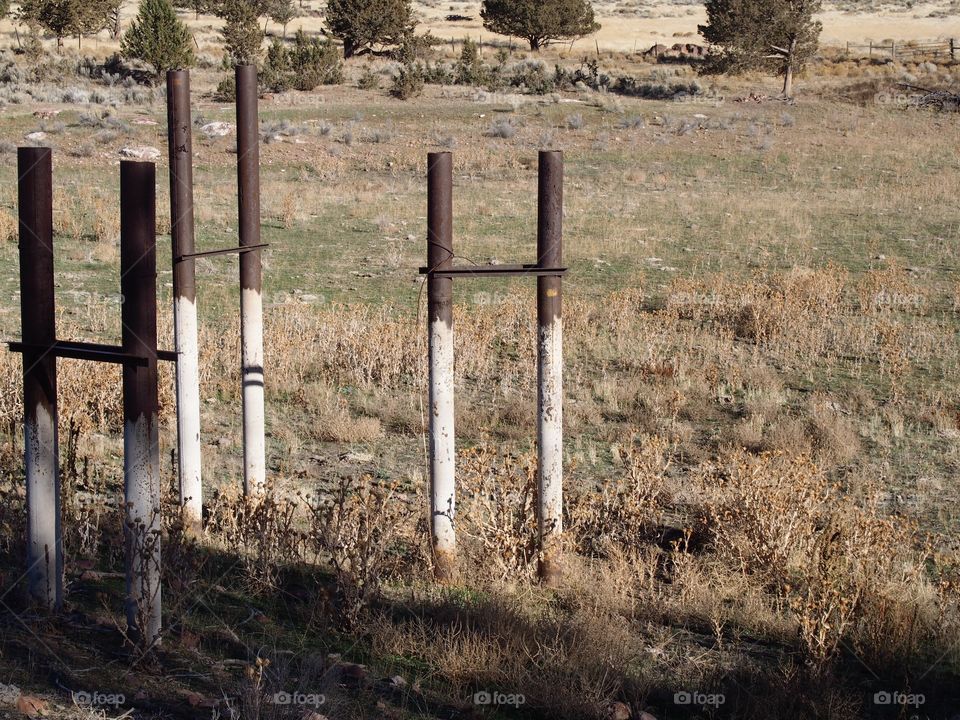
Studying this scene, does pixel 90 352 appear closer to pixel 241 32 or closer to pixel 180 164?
pixel 180 164

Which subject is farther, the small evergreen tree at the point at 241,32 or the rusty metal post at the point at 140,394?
the small evergreen tree at the point at 241,32

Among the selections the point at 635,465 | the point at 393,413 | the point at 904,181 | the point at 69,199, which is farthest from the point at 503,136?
the point at 635,465

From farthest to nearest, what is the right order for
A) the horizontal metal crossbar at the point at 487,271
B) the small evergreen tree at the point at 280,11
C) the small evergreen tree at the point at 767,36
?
the small evergreen tree at the point at 280,11
the small evergreen tree at the point at 767,36
the horizontal metal crossbar at the point at 487,271

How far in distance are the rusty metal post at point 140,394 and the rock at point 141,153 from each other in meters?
19.6

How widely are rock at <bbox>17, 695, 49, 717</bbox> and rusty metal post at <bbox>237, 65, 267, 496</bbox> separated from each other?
2.47 metres

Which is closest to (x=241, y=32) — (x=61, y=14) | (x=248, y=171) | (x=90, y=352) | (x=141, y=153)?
(x=61, y=14)

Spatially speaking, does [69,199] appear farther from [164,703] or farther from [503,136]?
[164,703]

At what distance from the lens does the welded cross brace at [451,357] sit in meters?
5.56

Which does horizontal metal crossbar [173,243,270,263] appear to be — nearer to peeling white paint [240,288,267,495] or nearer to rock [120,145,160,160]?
peeling white paint [240,288,267,495]

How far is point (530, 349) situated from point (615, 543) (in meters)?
4.94

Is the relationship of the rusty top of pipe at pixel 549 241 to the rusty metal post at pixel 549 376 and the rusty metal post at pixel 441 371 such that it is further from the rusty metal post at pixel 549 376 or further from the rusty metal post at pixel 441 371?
the rusty metal post at pixel 441 371

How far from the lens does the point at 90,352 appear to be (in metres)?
4.39

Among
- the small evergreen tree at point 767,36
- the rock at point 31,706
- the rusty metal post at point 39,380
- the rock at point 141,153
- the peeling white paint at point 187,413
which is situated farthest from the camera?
the small evergreen tree at point 767,36

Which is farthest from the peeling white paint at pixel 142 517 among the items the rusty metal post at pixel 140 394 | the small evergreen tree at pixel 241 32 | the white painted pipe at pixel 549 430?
the small evergreen tree at pixel 241 32
